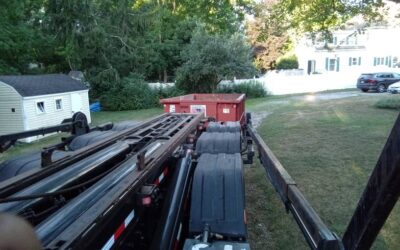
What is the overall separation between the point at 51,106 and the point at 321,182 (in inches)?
653

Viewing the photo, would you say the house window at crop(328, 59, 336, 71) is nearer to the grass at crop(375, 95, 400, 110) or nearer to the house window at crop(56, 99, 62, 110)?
the grass at crop(375, 95, 400, 110)

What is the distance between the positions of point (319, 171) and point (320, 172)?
79 mm

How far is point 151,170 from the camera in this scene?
2.86 meters

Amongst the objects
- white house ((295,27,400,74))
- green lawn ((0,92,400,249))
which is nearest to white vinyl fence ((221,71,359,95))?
white house ((295,27,400,74))

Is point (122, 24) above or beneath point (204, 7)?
above

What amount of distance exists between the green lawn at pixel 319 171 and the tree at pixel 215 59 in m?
10.9

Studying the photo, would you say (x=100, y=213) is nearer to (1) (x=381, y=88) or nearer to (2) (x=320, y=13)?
(2) (x=320, y=13)

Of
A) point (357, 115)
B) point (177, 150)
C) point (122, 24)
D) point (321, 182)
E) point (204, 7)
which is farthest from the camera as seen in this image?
point (122, 24)

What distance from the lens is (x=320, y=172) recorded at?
24.5ft

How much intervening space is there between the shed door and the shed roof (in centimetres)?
41

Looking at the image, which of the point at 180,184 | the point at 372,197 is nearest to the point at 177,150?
the point at 180,184

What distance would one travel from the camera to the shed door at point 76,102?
21.5 m

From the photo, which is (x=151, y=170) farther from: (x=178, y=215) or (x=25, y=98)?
(x=25, y=98)

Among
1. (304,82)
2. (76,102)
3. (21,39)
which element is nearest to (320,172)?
(76,102)
